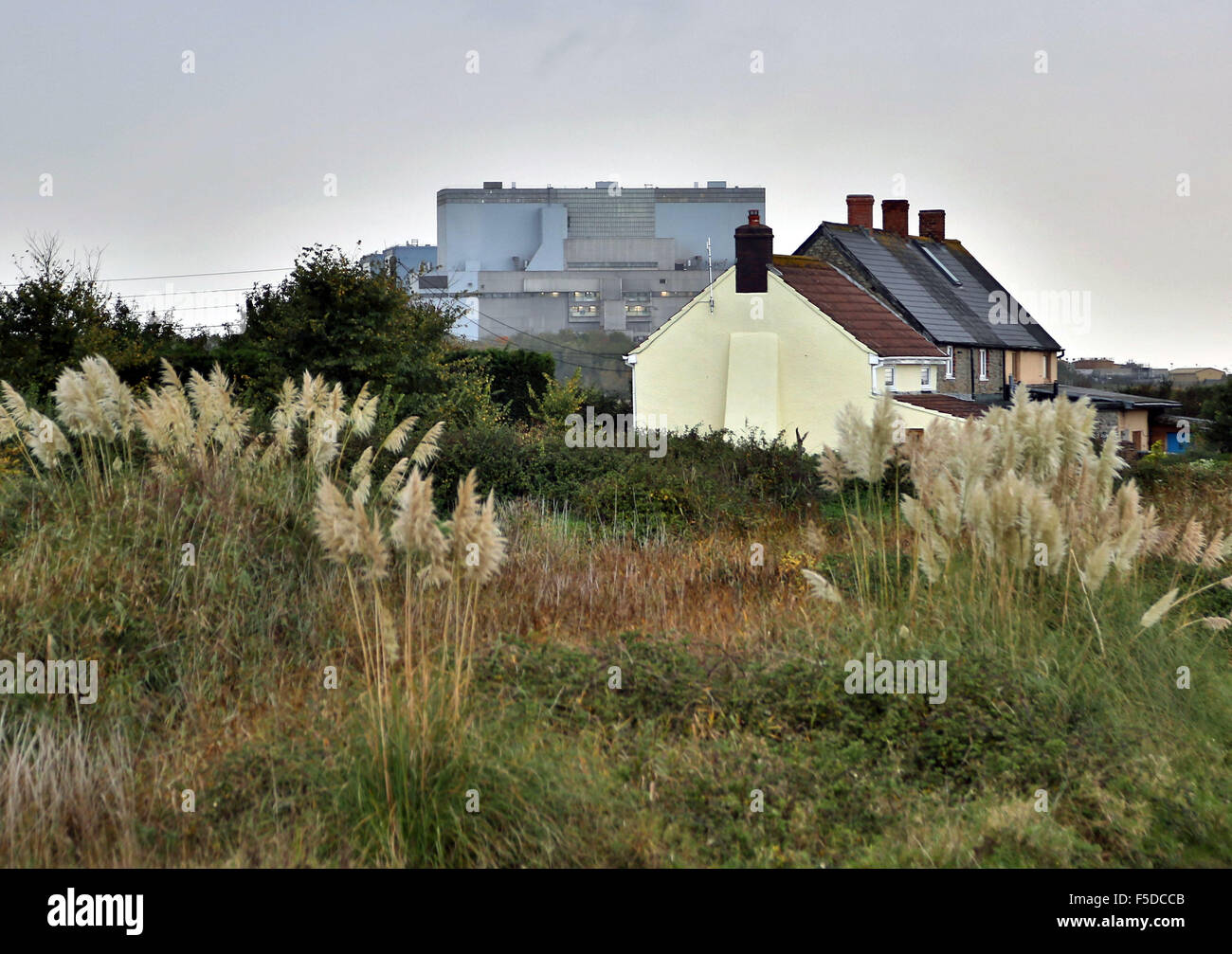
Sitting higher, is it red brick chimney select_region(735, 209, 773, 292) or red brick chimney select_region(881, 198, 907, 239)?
red brick chimney select_region(881, 198, 907, 239)

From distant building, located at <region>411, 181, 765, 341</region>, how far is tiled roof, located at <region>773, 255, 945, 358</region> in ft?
116

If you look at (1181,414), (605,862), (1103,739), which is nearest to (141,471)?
(605,862)

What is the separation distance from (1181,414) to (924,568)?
144 feet

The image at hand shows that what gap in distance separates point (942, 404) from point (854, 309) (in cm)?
456

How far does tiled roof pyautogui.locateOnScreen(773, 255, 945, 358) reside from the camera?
105 ft

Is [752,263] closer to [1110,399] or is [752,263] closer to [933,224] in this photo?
[1110,399]

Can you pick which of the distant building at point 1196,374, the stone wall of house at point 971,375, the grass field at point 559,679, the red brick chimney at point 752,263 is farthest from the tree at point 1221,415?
the distant building at point 1196,374

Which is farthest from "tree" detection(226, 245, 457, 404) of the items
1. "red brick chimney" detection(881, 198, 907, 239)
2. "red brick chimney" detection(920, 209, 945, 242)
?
"red brick chimney" detection(920, 209, 945, 242)

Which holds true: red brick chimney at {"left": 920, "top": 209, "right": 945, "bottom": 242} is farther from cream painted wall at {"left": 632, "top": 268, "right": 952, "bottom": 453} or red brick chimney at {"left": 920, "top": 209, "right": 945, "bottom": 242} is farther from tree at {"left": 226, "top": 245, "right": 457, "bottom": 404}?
tree at {"left": 226, "top": 245, "right": 457, "bottom": 404}

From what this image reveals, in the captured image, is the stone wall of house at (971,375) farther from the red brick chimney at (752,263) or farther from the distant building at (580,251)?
the distant building at (580,251)

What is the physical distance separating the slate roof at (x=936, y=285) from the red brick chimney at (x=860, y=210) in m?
0.60

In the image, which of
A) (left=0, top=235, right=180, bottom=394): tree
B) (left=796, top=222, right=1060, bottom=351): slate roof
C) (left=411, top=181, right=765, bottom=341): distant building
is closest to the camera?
(left=0, top=235, right=180, bottom=394): tree

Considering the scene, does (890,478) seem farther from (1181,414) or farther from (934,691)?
(1181,414)

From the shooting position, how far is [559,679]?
6.41 meters
